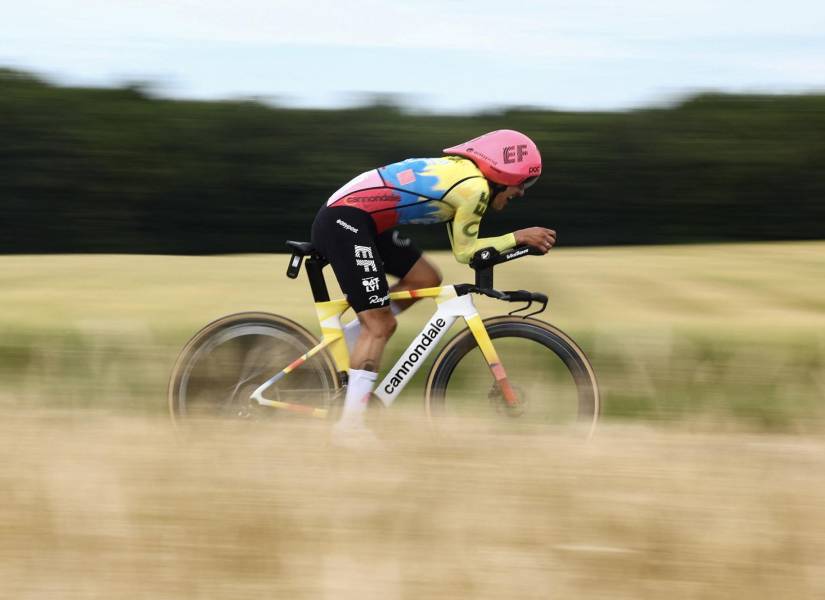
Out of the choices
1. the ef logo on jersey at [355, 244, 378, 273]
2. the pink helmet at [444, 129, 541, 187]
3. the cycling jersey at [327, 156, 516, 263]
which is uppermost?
the pink helmet at [444, 129, 541, 187]

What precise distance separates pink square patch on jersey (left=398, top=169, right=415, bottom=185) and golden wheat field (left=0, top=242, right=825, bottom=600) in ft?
2.31

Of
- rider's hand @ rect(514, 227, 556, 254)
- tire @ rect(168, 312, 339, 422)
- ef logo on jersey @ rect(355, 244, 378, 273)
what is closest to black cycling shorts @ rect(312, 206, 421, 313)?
ef logo on jersey @ rect(355, 244, 378, 273)

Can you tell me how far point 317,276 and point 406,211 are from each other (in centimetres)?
45

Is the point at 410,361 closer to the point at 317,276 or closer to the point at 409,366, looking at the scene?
the point at 409,366

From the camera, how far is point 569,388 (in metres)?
4.71

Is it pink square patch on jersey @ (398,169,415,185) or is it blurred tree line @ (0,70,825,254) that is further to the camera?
blurred tree line @ (0,70,825,254)

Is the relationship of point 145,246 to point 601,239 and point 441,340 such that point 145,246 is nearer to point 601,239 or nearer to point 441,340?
point 601,239

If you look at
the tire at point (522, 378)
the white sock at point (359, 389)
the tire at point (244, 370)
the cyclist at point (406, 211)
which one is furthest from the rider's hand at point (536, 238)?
the tire at point (244, 370)

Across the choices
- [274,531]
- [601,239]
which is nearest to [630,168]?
[601,239]

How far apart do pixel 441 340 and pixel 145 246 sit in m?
5.12

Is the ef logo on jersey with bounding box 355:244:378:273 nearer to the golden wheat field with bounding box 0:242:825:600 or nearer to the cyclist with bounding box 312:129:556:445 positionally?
the cyclist with bounding box 312:129:556:445

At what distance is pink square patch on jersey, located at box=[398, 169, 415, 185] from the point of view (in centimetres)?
449

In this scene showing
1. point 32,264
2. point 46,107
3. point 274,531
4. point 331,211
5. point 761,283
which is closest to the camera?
point 274,531

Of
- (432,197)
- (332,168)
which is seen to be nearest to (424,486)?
(432,197)
